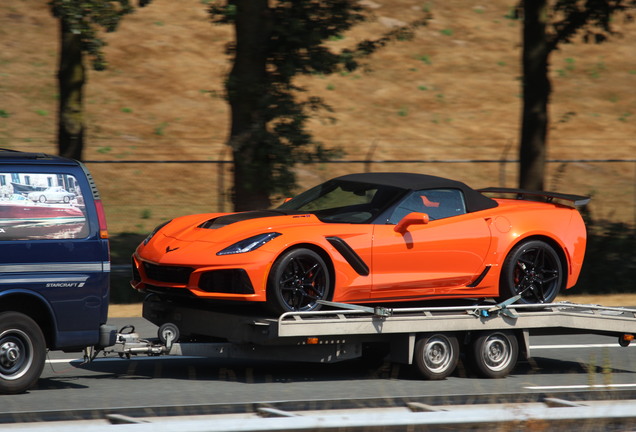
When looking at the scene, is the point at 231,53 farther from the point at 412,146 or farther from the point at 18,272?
the point at 412,146

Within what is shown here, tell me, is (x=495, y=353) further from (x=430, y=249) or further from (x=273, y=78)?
(x=273, y=78)

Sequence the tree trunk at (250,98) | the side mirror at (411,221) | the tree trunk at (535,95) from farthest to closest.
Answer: the tree trunk at (535,95) → the tree trunk at (250,98) → the side mirror at (411,221)

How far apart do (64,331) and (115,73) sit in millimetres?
24810

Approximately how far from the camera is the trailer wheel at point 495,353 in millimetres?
9359

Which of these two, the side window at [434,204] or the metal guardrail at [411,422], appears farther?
the side window at [434,204]

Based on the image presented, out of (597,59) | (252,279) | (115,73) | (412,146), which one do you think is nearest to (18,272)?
(252,279)

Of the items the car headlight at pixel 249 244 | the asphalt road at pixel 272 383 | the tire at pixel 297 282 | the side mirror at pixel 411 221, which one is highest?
the side mirror at pixel 411 221

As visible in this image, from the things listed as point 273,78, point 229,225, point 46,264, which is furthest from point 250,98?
point 46,264

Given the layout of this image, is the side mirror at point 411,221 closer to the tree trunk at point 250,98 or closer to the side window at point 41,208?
the side window at point 41,208

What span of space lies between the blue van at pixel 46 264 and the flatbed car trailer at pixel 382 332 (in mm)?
532

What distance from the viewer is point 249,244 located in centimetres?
852

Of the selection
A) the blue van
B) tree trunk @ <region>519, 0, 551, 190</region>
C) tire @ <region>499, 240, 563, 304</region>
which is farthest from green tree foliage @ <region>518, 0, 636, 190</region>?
the blue van

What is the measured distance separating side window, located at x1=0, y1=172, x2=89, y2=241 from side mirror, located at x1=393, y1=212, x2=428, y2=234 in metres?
2.80

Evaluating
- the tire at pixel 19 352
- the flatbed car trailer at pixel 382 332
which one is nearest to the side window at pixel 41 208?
the tire at pixel 19 352
